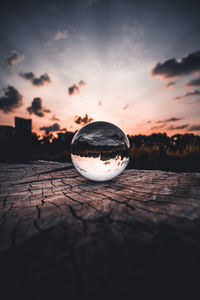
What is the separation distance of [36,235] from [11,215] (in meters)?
0.57

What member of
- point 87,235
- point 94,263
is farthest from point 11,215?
point 94,263

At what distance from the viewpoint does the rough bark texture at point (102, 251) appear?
64 cm

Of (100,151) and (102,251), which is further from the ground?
(100,151)

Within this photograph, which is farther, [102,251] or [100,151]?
[100,151]

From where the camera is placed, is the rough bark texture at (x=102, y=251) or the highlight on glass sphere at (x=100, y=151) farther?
the highlight on glass sphere at (x=100, y=151)

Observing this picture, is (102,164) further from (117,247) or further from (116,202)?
(117,247)

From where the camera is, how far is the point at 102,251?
831 millimetres

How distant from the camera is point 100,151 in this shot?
2367 mm

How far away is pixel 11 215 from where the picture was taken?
138 cm

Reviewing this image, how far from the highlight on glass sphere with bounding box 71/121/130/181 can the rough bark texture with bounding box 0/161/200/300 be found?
38.1 inches

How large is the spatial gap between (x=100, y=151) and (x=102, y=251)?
1666mm

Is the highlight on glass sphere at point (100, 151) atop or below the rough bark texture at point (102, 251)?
atop

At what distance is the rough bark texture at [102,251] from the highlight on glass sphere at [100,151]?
968 millimetres

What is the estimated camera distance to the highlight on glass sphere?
2.35 meters
